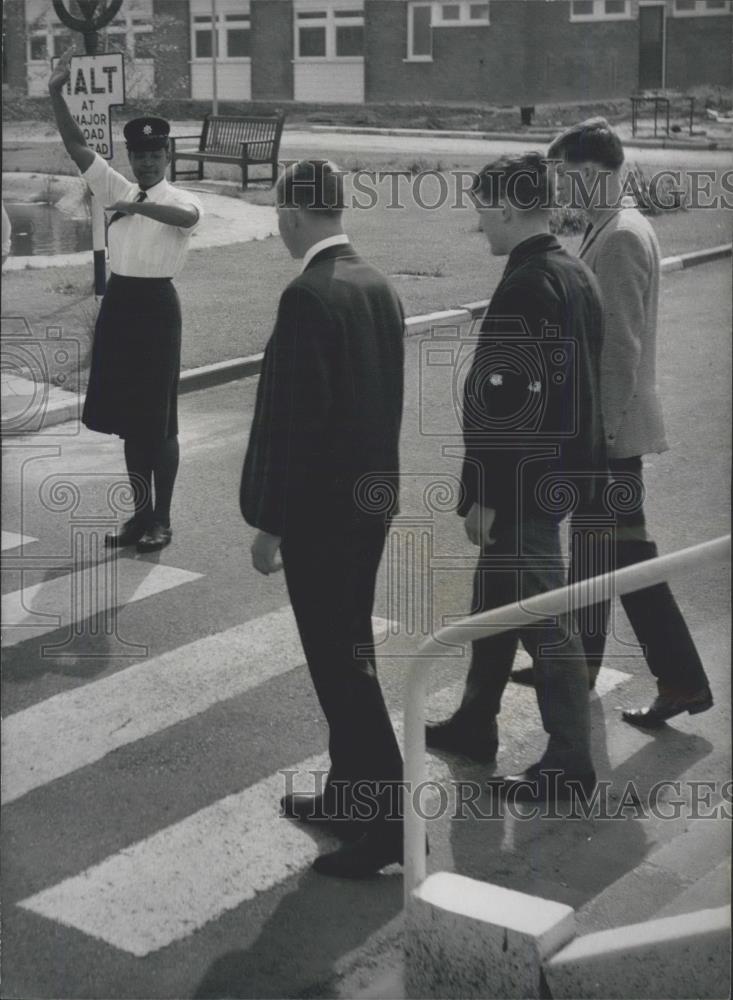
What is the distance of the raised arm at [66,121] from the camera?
3.87 metres

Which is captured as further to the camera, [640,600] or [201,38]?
[640,600]

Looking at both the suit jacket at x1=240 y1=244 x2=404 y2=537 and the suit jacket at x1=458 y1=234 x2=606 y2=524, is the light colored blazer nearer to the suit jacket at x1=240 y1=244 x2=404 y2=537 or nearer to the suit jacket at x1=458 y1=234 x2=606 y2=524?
the suit jacket at x1=458 y1=234 x2=606 y2=524

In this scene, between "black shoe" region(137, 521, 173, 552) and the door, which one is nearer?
the door

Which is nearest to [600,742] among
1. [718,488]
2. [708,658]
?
[708,658]

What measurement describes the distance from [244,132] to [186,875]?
6.22ft

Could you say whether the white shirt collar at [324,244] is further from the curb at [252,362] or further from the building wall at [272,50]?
the building wall at [272,50]

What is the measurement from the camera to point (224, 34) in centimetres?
397

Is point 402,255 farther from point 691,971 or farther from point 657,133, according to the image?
point 691,971

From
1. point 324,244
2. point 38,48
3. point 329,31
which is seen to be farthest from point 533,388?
point 38,48

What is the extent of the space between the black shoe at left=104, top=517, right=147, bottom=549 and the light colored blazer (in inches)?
52.1

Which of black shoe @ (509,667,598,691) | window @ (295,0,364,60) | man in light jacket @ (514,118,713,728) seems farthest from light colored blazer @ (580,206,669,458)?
window @ (295,0,364,60)

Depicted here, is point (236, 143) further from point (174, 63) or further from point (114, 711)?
point (114, 711)

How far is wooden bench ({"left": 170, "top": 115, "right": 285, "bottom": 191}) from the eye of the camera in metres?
4.09

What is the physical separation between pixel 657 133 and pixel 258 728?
1977 millimetres
